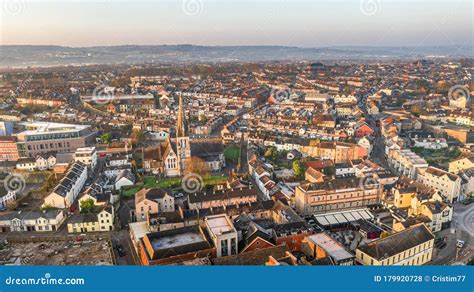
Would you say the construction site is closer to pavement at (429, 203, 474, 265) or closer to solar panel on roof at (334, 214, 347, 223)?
solar panel on roof at (334, 214, 347, 223)

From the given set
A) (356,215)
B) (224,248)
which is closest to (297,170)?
(356,215)

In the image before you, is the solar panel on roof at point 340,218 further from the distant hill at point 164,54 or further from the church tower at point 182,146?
the distant hill at point 164,54

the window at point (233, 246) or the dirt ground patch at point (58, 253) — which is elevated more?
the window at point (233, 246)

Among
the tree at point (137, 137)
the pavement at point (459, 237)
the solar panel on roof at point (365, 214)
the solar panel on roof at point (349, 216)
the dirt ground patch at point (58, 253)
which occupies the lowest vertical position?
the pavement at point (459, 237)

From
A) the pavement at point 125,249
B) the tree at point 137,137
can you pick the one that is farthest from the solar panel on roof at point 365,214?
the tree at point 137,137

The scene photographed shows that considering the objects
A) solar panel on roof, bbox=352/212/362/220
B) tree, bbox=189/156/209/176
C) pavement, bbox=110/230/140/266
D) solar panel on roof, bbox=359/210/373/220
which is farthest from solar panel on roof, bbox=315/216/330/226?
tree, bbox=189/156/209/176

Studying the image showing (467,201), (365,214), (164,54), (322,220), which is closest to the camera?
(322,220)

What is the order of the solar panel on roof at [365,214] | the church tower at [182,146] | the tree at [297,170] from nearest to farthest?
the solar panel on roof at [365,214], the tree at [297,170], the church tower at [182,146]

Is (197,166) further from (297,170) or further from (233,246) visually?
(233,246)

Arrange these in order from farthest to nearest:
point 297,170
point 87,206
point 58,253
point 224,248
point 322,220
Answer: point 297,170, point 87,206, point 322,220, point 58,253, point 224,248
